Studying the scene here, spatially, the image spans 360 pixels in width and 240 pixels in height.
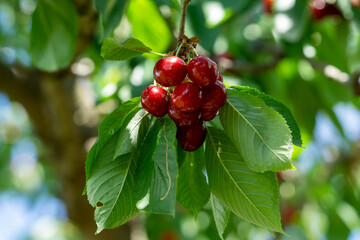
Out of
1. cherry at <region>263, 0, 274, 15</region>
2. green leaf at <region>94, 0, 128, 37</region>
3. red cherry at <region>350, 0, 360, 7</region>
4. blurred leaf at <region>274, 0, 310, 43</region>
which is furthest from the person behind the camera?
cherry at <region>263, 0, 274, 15</region>

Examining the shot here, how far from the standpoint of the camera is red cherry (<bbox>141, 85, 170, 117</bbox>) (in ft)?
2.35

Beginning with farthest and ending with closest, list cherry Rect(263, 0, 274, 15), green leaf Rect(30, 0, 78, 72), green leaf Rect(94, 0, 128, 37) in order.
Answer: cherry Rect(263, 0, 274, 15) < green leaf Rect(30, 0, 78, 72) < green leaf Rect(94, 0, 128, 37)

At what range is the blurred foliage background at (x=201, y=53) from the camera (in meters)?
1.43

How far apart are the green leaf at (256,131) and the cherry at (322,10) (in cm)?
129

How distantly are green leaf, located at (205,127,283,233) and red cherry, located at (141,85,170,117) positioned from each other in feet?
0.39

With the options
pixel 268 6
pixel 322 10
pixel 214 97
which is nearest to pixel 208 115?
Result: pixel 214 97

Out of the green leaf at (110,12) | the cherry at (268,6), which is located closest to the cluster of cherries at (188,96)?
the green leaf at (110,12)

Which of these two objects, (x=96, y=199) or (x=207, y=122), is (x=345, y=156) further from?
(x=96, y=199)

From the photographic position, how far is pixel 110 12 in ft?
3.60

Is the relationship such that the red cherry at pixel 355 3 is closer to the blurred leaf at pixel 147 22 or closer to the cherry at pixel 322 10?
the cherry at pixel 322 10

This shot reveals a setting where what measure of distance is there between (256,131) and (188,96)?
13 centimetres

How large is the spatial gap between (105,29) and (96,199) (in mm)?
517

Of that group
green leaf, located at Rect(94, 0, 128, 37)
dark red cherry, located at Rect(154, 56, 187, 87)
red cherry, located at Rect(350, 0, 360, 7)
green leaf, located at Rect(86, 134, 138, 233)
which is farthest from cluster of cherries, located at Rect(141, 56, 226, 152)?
red cherry, located at Rect(350, 0, 360, 7)

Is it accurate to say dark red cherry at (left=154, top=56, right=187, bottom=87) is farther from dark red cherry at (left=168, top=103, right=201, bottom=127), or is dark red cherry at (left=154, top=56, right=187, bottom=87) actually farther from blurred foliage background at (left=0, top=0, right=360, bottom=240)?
blurred foliage background at (left=0, top=0, right=360, bottom=240)
